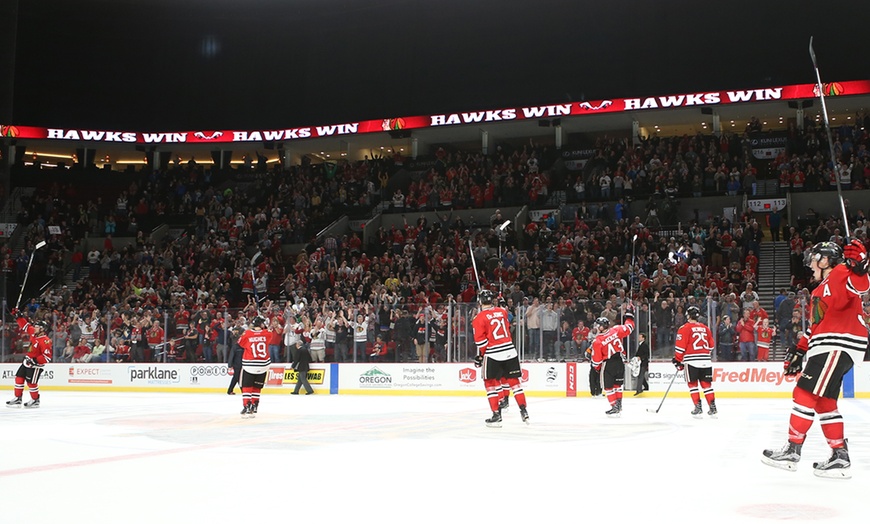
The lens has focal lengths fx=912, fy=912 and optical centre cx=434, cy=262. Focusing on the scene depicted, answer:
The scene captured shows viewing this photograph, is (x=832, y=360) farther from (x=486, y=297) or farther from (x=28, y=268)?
(x=28, y=268)

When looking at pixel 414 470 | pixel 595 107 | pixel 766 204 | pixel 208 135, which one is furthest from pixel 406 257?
pixel 414 470

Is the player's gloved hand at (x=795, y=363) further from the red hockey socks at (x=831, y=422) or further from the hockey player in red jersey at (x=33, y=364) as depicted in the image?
the hockey player in red jersey at (x=33, y=364)

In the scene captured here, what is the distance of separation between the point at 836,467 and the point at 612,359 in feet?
29.0

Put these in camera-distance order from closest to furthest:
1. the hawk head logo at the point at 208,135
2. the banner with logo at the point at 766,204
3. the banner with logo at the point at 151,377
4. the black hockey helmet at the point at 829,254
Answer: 1. the black hockey helmet at the point at 829,254
2. the banner with logo at the point at 151,377
3. the banner with logo at the point at 766,204
4. the hawk head logo at the point at 208,135

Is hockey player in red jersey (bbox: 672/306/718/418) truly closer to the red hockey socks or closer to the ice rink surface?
the ice rink surface

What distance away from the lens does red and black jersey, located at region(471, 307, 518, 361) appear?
43.9 feet

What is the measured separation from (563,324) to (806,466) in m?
13.5

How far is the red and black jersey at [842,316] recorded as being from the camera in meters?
7.43

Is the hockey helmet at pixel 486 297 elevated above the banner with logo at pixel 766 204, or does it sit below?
below

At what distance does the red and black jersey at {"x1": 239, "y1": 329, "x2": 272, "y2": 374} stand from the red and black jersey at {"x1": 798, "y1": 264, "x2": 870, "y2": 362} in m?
10.1

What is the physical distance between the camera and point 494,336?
1343 centimetres

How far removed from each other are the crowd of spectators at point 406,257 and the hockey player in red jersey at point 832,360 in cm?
1319

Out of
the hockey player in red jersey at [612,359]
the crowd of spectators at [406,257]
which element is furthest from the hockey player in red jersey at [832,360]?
the crowd of spectators at [406,257]

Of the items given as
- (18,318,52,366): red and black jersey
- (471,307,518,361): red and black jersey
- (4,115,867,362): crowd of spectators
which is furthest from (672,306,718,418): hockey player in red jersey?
(18,318,52,366): red and black jersey
